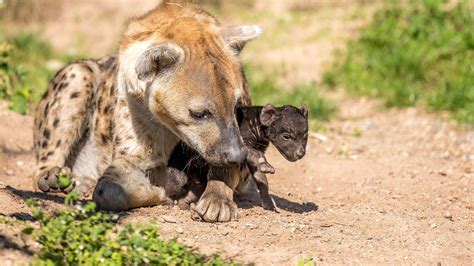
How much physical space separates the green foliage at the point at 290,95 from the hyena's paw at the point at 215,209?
3999 mm

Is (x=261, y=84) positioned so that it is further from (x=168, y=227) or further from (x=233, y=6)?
(x=168, y=227)

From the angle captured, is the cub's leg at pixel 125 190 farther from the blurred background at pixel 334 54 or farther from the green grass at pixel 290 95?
the green grass at pixel 290 95

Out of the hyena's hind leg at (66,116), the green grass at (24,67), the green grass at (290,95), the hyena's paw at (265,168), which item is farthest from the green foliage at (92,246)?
the green grass at (290,95)

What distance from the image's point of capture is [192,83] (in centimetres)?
570

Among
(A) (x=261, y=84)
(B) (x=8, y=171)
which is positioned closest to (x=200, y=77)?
(B) (x=8, y=171)

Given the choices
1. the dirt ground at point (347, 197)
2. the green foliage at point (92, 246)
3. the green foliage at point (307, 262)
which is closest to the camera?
the green foliage at point (92, 246)

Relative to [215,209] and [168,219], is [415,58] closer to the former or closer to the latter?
[215,209]

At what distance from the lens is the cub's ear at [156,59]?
18.5 ft

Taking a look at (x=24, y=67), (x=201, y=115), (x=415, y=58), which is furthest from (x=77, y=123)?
(x=415, y=58)

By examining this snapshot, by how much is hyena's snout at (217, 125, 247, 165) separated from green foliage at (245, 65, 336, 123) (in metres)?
4.16

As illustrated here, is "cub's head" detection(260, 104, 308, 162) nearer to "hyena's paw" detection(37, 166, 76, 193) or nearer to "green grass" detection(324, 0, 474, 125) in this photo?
"hyena's paw" detection(37, 166, 76, 193)

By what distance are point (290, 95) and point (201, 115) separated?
4.76m

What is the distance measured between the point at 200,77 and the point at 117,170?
1055 mm

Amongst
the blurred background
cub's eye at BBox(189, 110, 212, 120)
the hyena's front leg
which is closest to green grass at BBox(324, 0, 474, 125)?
the blurred background
